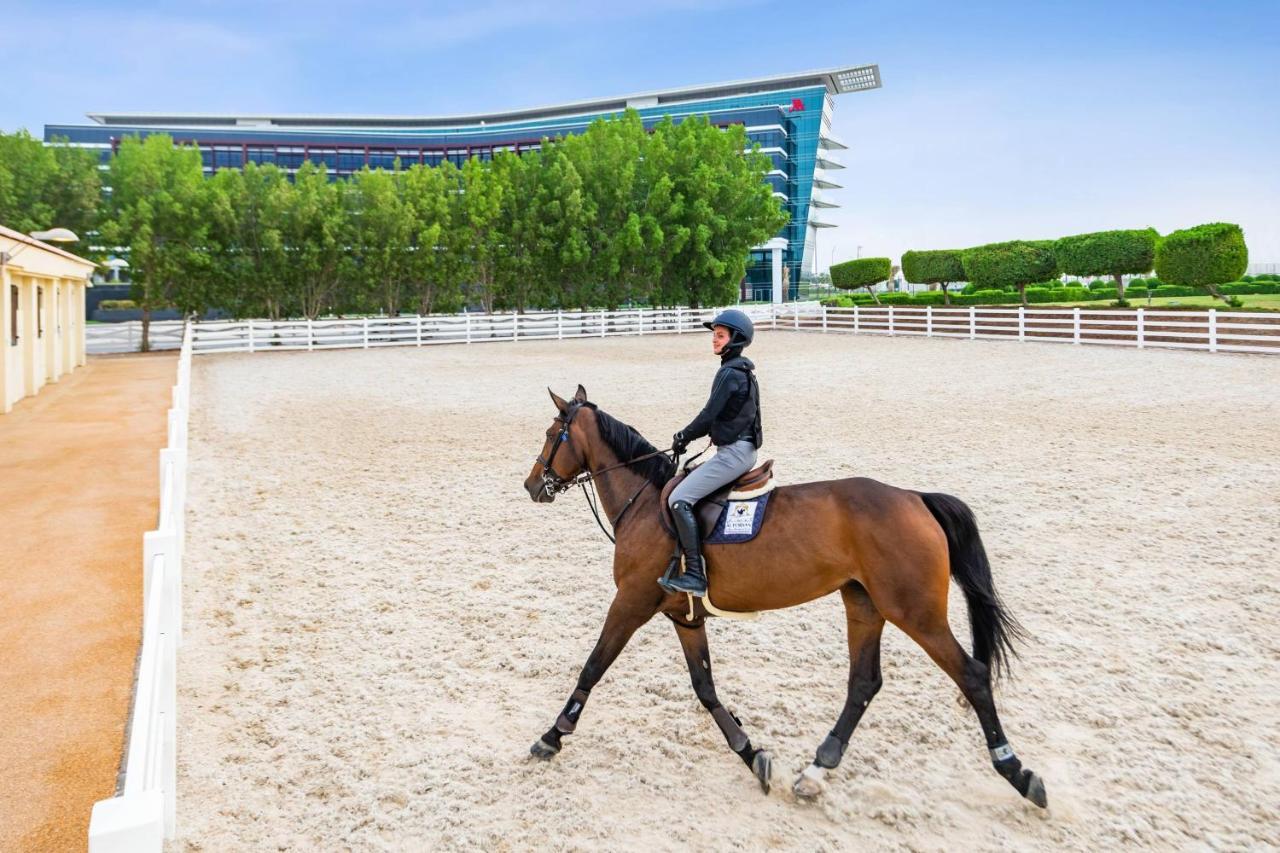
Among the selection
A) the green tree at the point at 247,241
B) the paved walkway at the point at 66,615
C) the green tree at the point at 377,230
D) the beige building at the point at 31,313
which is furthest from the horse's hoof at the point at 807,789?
the green tree at the point at 377,230

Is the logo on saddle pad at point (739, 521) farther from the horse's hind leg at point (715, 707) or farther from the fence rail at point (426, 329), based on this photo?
the fence rail at point (426, 329)

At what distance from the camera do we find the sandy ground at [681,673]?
155 inches

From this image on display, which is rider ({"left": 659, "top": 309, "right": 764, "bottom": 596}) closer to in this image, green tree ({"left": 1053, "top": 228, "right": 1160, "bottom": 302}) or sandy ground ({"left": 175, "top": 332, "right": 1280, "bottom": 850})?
sandy ground ({"left": 175, "top": 332, "right": 1280, "bottom": 850})

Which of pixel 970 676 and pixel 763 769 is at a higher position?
pixel 970 676

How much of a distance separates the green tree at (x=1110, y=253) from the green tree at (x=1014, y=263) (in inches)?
55.6

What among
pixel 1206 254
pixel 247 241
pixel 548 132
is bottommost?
pixel 1206 254

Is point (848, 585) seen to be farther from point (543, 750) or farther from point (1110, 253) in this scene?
point (1110, 253)

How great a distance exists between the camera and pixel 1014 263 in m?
43.5

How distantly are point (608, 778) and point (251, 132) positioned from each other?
334 ft

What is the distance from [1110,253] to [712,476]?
1606 inches

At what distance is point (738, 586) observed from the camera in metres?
4.41

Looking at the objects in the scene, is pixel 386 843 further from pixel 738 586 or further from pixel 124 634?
pixel 124 634

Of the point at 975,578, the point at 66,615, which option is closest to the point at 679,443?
the point at 975,578

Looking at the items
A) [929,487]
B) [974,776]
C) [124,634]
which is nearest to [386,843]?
[974,776]
